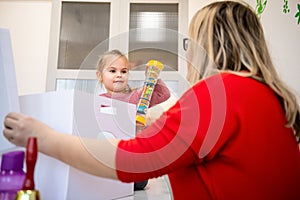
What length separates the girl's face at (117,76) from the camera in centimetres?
164

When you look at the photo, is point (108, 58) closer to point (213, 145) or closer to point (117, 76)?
point (117, 76)

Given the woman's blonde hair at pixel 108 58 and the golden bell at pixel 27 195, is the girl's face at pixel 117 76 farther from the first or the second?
the golden bell at pixel 27 195

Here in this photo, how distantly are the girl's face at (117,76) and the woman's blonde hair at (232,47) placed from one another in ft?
3.42

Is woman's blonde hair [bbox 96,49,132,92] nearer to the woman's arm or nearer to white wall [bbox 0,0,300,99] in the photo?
white wall [bbox 0,0,300,99]

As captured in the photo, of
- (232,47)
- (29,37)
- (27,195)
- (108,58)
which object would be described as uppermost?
(29,37)

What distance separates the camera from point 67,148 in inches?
18.3

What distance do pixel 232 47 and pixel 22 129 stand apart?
406 mm

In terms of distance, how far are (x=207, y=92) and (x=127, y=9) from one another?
2.06m

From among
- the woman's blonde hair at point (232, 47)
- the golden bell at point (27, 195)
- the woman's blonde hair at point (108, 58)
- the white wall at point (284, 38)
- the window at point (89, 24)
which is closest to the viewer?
the golden bell at point (27, 195)

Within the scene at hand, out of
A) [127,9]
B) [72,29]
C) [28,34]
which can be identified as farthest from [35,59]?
[127,9]

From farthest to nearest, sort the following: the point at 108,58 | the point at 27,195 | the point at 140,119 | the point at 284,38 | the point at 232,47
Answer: the point at 108,58 → the point at 284,38 → the point at 140,119 → the point at 232,47 → the point at 27,195

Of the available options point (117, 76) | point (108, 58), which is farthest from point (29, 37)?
point (117, 76)

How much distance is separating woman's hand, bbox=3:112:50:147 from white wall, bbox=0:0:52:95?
2.01 meters

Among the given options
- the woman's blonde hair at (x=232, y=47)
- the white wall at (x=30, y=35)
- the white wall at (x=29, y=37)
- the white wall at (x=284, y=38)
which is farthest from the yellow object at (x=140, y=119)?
the white wall at (x=29, y=37)
